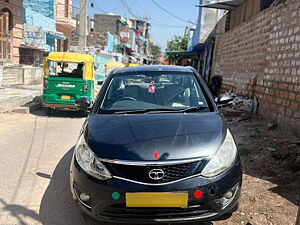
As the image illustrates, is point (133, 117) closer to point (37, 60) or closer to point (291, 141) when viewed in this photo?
point (291, 141)

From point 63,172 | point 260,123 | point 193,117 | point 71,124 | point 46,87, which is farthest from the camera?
point 46,87

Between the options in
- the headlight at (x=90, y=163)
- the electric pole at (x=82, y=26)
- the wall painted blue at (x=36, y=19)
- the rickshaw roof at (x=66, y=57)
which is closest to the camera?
the headlight at (x=90, y=163)

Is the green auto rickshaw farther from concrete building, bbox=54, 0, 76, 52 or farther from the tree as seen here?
the tree

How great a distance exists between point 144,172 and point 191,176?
A: 39 centimetres

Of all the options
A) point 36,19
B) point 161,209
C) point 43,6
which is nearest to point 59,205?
point 161,209

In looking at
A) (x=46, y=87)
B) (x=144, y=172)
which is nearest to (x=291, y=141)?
(x=144, y=172)

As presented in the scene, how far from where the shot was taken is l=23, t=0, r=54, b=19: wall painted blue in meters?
22.1

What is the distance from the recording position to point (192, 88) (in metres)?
3.79

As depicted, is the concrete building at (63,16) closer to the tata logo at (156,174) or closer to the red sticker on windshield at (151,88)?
the red sticker on windshield at (151,88)

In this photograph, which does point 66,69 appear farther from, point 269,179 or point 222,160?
point 222,160

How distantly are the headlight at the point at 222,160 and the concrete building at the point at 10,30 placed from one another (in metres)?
15.2

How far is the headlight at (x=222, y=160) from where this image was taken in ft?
7.85

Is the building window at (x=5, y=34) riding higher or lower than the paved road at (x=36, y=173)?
higher

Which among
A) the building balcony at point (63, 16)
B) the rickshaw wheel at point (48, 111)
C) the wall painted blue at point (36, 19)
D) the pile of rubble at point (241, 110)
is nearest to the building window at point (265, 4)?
the pile of rubble at point (241, 110)
